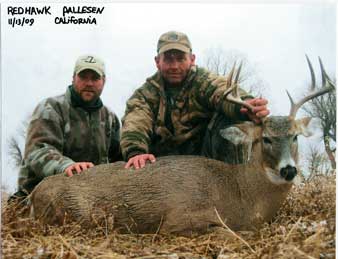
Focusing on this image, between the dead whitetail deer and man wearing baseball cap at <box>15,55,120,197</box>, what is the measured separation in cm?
14

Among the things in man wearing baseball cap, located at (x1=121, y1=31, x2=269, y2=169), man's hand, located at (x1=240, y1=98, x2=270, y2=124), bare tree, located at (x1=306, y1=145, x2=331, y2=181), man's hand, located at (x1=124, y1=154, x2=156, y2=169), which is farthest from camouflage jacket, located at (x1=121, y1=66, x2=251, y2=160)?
bare tree, located at (x1=306, y1=145, x2=331, y2=181)

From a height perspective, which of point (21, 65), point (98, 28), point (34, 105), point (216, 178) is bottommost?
point (216, 178)

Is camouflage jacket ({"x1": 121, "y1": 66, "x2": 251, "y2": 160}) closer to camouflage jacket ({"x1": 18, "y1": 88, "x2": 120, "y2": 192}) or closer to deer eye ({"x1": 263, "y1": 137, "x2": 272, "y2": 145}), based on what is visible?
camouflage jacket ({"x1": 18, "y1": 88, "x2": 120, "y2": 192})

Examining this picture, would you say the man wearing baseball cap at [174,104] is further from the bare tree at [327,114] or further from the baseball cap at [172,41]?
the bare tree at [327,114]

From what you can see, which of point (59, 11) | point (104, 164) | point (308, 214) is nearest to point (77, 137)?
point (104, 164)

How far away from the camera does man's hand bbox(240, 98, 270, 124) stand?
4.66m

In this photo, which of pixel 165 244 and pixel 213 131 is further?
pixel 213 131

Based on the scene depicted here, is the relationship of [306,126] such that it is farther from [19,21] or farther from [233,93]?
[19,21]

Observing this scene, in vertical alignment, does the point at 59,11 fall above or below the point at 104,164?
above

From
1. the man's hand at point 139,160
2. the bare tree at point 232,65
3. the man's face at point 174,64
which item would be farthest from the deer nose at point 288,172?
the man's face at point 174,64

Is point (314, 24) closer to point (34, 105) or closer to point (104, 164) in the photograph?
point (104, 164)

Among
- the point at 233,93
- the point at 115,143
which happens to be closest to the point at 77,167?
the point at 115,143

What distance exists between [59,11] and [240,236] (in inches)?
103

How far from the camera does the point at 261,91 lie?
4.84 m
